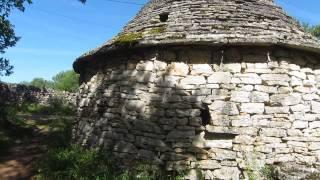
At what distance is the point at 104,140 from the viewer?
337 inches

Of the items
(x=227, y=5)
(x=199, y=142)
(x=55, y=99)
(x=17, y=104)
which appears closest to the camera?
(x=199, y=142)

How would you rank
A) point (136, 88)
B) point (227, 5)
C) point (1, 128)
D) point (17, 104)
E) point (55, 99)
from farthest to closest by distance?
point (55, 99) → point (17, 104) → point (1, 128) → point (227, 5) → point (136, 88)

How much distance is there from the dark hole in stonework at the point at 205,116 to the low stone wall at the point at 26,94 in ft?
52.2

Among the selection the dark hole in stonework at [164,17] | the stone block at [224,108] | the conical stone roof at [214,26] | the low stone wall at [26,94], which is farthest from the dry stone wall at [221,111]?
the low stone wall at [26,94]

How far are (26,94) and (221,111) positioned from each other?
60.1ft

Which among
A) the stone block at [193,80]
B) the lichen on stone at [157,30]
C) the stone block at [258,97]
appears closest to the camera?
the stone block at [258,97]

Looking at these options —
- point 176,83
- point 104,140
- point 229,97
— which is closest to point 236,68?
point 229,97

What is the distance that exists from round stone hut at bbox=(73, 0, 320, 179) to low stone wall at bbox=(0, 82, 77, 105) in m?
14.9

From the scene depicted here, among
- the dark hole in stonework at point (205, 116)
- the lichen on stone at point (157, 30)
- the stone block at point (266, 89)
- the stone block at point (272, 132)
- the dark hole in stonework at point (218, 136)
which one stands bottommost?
the dark hole in stonework at point (218, 136)

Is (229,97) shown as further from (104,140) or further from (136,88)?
(104,140)

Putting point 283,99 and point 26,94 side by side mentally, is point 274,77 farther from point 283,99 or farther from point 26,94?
point 26,94

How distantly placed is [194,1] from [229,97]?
278cm

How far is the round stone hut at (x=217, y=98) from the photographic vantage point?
24.5 ft

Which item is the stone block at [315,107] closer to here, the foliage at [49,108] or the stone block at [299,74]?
the stone block at [299,74]
